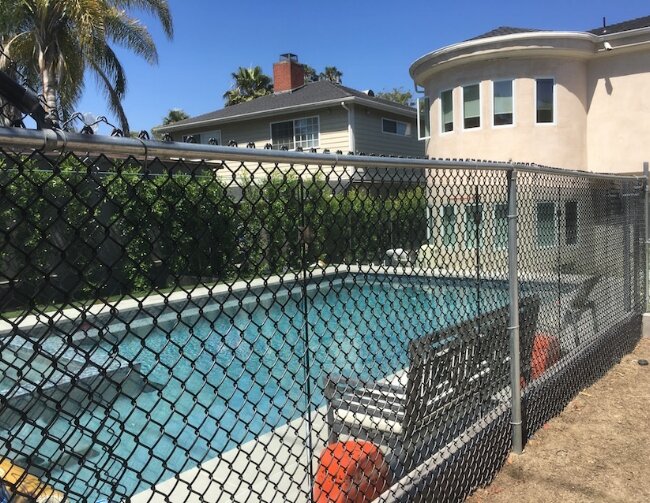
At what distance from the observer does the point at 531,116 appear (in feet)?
49.9

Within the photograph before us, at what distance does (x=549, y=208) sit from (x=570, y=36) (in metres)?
11.2

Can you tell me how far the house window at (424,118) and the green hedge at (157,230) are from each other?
14.3 meters

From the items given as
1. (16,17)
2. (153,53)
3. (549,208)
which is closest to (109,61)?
(153,53)

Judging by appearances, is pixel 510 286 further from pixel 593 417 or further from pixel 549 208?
pixel 549 208

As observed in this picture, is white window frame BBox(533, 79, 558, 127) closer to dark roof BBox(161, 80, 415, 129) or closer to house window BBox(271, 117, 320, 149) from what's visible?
dark roof BBox(161, 80, 415, 129)

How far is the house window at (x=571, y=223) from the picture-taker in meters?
5.64

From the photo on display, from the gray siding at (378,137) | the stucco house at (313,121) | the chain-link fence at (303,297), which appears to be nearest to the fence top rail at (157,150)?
the chain-link fence at (303,297)

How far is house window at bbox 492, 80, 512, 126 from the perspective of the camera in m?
15.3

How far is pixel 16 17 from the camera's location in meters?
16.2

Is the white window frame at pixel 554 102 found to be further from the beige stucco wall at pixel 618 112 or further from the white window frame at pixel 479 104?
the white window frame at pixel 479 104

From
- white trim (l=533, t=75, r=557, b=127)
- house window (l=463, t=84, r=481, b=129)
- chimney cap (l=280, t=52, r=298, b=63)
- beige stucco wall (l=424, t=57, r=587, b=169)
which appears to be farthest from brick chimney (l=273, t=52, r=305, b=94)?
white trim (l=533, t=75, r=557, b=127)

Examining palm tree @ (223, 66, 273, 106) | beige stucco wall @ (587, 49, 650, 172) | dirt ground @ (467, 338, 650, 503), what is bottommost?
dirt ground @ (467, 338, 650, 503)

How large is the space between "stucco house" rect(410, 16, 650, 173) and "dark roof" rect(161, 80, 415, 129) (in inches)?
192

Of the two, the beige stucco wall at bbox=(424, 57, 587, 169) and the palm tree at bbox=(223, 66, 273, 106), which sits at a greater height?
the palm tree at bbox=(223, 66, 273, 106)
